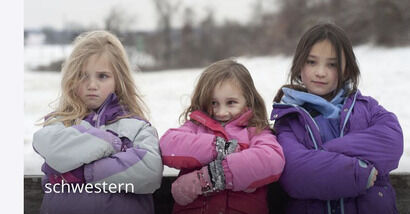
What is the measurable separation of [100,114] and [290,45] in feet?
67.9

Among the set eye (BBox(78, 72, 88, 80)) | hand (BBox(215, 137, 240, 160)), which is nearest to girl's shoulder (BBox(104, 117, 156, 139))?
eye (BBox(78, 72, 88, 80))

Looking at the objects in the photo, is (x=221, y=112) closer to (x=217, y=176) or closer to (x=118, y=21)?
(x=217, y=176)

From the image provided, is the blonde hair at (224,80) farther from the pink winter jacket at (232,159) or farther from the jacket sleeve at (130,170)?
the jacket sleeve at (130,170)

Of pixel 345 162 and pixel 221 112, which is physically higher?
pixel 221 112

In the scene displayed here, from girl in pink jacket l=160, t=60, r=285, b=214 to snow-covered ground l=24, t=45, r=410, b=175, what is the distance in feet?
3.99

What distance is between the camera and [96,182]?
2275 millimetres

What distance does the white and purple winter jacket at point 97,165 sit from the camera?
2258 mm

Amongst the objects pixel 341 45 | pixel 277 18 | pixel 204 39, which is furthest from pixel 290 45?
pixel 341 45

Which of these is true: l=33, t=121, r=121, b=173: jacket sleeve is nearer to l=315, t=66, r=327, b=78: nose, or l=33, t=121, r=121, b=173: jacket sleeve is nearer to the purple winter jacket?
the purple winter jacket

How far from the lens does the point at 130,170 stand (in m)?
2.26

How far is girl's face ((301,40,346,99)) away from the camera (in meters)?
2.61

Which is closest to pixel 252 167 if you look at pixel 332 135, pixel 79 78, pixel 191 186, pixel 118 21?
pixel 191 186

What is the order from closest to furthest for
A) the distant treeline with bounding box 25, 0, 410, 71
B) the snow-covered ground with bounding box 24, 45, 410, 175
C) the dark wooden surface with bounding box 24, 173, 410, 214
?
the dark wooden surface with bounding box 24, 173, 410, 214 < the snow-covered ground with bounding box 24, 45, 410, 175 < the distant treeline with bounding box 25, 0, 410, 71

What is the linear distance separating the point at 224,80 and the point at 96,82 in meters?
0.78
